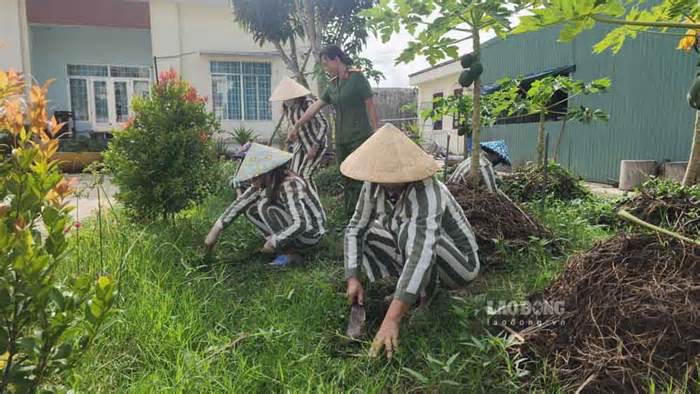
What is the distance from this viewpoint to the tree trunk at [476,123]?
11.1 feet

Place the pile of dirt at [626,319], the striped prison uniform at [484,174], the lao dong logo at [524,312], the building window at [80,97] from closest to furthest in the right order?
1. the pile of dirt at [626,319]
2. the lao dong logo at [524,312]
3. the striped prison uniform at [484,174]
4. the building window at [80,97]

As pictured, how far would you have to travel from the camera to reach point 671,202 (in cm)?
243

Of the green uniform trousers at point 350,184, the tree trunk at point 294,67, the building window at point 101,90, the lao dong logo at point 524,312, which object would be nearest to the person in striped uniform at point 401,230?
the lao dong logo at point 524,312

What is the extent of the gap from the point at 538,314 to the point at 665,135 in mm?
6642

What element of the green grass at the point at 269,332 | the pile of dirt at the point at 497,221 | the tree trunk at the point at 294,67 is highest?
the tree trunk at the point at 294,67

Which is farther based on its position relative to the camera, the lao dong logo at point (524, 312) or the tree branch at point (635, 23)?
the lao dong logo at point (524, 312)

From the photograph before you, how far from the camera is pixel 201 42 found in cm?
1389

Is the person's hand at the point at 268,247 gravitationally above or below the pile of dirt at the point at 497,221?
below

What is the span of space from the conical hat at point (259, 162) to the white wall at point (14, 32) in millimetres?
12406

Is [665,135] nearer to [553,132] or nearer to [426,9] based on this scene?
[553,132]

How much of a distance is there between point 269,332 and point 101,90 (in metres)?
14.8

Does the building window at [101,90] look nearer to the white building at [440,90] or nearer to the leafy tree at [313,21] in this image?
the leafy tree at [313,21]

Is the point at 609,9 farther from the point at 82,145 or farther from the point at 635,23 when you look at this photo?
the point at 82,145

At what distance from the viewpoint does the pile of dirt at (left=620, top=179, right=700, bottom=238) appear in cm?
217
